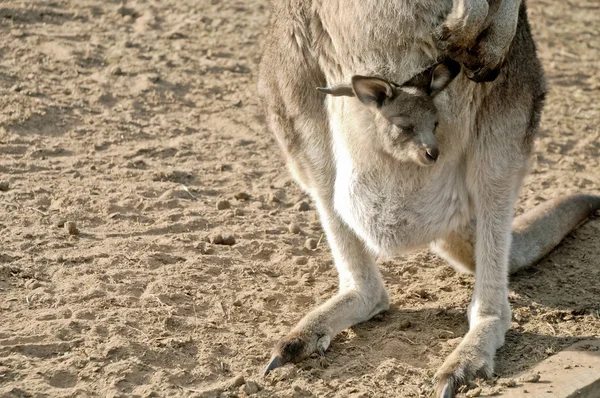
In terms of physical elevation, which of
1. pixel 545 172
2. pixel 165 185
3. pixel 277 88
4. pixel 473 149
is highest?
pixel 277 88

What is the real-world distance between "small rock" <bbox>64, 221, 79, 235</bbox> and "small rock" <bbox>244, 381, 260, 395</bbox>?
152 cm

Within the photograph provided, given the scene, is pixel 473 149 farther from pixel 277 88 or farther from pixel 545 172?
pixel 545 172

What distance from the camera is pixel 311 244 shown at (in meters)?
5.00

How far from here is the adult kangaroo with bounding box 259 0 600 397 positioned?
3754 millimetres

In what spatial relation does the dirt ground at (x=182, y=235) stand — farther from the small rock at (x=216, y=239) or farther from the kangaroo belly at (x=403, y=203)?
the kangaroo belly at (x=403, y=203)

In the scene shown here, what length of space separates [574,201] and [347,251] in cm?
138

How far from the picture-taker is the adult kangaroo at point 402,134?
3754 millimetres

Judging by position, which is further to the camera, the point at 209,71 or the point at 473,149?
the point at 209,71

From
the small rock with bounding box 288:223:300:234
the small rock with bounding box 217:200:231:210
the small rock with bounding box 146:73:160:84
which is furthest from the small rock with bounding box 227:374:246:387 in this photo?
the small rock with bounding box 146:73:160:84

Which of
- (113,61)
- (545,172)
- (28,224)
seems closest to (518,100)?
(545,172)

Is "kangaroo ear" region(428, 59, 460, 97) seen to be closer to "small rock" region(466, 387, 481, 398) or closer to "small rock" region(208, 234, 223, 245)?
"small rock" region(466, 387, 481, 398)

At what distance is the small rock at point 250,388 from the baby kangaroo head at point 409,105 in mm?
1034

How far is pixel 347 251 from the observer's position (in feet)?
14.2

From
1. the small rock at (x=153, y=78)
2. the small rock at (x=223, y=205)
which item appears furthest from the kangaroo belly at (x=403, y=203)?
the small rock at (x=153, y=78)
